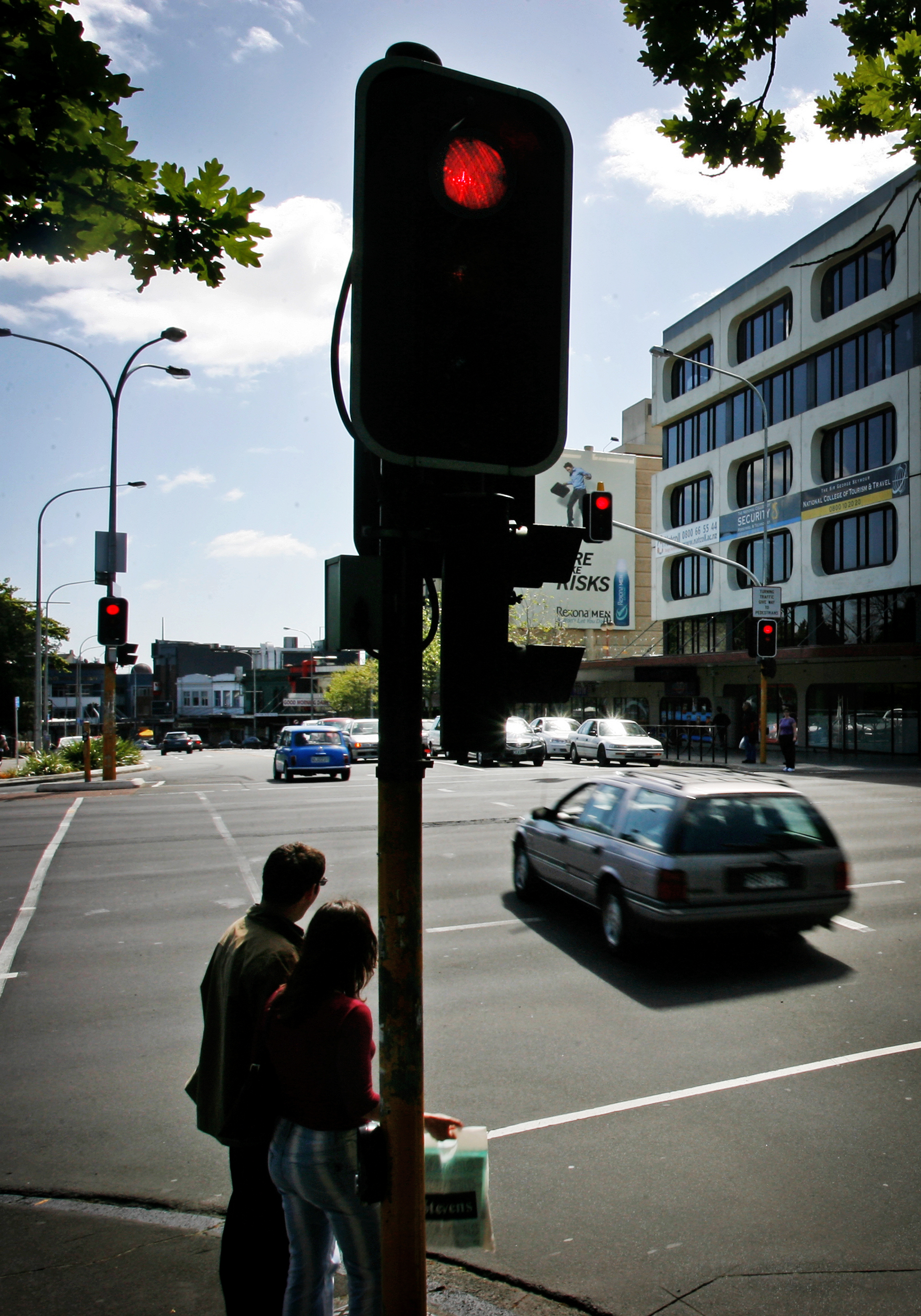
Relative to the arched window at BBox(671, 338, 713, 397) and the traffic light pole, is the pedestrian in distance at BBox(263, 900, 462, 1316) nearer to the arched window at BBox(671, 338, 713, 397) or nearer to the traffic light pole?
the traffic light pole

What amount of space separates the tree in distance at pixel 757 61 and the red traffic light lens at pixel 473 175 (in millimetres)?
3587

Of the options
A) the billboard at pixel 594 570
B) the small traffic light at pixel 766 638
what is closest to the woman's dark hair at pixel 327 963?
the small traffic light at pixel 766 638

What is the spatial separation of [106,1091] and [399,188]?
15.7ft

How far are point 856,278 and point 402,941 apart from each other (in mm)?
37324

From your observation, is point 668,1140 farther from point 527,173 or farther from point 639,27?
point 639,27

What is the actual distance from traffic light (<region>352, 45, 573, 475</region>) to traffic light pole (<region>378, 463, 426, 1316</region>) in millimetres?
372

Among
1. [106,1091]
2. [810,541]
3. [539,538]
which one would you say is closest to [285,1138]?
[539,538]

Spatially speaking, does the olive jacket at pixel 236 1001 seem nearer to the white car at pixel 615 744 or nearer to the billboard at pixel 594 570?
the white car at pixel 615 744

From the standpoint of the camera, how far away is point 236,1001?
2.86 metres

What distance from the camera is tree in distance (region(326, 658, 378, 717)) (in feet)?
257

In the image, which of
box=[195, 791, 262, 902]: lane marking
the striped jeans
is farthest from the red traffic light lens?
box=[195, 791, 262, 902]: lane marking

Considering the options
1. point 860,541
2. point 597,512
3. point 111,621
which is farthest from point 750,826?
point 860,541

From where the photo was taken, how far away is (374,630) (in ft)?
7.59

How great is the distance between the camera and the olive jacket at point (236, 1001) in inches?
112
